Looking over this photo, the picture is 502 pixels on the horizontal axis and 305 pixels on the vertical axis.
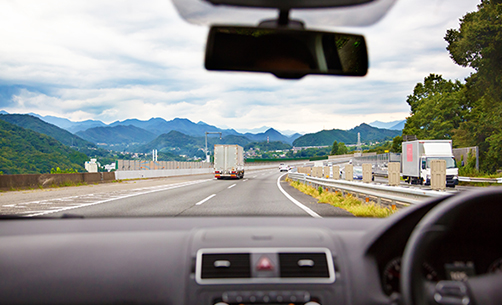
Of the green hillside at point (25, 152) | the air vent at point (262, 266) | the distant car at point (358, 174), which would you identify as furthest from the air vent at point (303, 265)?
the distant car at point (358, 174)

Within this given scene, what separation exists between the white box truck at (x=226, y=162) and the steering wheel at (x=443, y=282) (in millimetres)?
35075

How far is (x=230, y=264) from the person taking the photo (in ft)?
9.21

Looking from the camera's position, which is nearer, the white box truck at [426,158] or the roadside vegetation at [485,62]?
the roadside vegetation at [485,62]

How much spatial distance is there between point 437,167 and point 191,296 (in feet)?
38.3

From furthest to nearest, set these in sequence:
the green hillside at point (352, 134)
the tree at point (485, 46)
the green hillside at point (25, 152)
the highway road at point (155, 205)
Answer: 1. the tree at point (485, 46)
2. the highway road at point (155, 205)
3. the green hillside at point (25, 152)
4. the green hillside at point (352, 134)

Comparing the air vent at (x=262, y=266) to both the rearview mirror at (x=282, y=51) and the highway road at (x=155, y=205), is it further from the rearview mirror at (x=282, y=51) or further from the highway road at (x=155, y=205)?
the highway road at (x=155, y=205)

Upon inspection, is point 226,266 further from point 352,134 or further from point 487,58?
point 487,58

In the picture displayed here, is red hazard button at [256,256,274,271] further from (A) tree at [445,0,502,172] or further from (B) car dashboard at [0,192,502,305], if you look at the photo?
(A) tree at [445,0,502,172]

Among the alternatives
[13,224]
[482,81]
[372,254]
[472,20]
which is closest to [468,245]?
[372,254]

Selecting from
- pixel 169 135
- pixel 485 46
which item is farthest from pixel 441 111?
pixel 169 135

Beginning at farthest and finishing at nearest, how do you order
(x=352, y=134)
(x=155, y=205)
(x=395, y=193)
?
(x=155, y=205), (x=352, y=134), (x=395, y=193)

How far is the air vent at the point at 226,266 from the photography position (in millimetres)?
2766

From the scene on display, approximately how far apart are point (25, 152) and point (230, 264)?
8.39m

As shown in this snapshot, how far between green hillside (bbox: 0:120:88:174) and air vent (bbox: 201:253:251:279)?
6.74 metres
